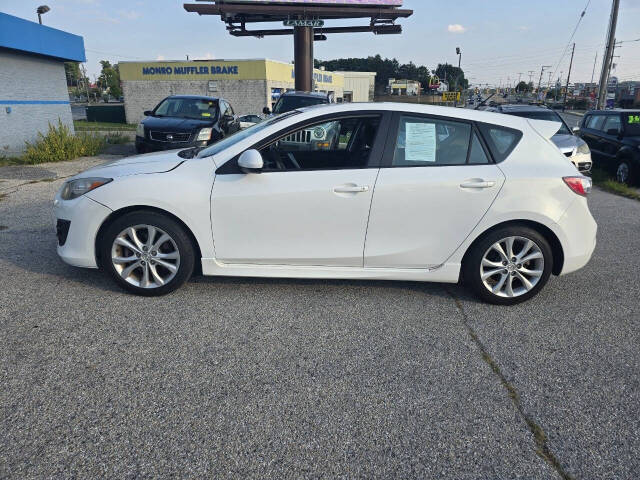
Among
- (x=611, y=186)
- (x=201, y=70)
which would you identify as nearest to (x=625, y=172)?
(x=611, y=186)

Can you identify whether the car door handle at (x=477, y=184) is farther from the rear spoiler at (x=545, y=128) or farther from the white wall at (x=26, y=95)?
the white wall at (x=26, y=95)

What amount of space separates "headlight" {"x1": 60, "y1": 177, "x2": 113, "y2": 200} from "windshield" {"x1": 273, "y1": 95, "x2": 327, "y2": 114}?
9.21m

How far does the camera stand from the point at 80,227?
390cm

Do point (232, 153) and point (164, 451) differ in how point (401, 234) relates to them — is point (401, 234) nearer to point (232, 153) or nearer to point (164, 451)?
point (232, 153)

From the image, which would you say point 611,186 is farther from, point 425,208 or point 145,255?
point 145,255

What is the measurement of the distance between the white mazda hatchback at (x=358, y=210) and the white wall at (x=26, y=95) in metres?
11.0

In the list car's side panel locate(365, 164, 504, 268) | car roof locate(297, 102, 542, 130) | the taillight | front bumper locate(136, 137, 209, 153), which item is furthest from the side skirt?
front bumper locate(136, 137, 209, 153)

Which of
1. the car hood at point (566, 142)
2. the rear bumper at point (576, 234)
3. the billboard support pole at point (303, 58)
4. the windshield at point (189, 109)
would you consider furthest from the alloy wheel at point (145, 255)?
the billboard support pole at point (303, 58)

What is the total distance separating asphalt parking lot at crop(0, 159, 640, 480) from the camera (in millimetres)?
2285

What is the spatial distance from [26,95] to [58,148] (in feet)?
8.90

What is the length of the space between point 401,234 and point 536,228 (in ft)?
3.82

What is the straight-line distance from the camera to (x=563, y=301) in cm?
422

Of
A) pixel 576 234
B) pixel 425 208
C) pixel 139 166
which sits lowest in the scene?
pixel 576 234

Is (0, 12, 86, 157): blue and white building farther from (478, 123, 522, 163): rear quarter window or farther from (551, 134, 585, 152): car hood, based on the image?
(551, 134, 585, 152): car hood
